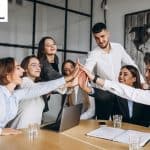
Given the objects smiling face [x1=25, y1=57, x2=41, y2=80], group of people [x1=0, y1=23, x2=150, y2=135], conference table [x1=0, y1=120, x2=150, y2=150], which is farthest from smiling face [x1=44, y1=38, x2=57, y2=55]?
conference table [x1=0, y1=120, x2=150, y2=150]

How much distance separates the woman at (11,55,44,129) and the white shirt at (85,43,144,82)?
843 mm

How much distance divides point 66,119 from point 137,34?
9.81 ft

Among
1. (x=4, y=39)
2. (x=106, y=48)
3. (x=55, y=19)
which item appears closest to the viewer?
(x=106, y=48)

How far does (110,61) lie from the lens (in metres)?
3.36

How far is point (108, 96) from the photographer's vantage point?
9.27 feet

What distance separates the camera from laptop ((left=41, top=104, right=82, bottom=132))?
6.36ft

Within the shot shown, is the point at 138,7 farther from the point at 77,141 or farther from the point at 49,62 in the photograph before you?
the point at 77,141

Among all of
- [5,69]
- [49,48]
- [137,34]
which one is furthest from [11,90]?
[137,34]

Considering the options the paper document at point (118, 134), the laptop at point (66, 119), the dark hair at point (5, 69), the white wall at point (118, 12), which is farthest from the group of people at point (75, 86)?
the white wall at point (118, 12)

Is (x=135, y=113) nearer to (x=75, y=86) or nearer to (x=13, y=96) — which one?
(x=75, y=86)

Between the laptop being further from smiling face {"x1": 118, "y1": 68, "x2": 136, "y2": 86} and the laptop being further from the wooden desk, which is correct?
smiling face {"x1": 118, "y1": 68, "x2": 136, "y2": 86}

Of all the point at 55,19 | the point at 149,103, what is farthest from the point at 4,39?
the point at 149,103

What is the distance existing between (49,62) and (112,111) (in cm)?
88

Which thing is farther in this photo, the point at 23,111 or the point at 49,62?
the point at 49,62
